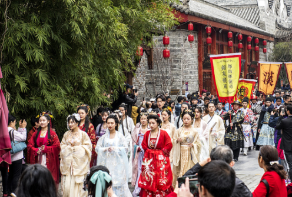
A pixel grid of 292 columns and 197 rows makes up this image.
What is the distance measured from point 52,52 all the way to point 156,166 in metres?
3.38

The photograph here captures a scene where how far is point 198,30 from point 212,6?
6918 millimetres

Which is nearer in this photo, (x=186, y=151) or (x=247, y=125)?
(x=186, y=151)

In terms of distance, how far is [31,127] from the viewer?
8359 mm

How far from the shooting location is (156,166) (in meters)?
6.88

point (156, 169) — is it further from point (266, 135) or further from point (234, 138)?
point (266, 135)

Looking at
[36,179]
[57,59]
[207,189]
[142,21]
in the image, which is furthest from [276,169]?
[142,21]

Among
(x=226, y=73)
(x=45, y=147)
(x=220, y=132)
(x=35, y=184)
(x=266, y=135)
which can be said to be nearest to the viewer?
(x=35, y=184)

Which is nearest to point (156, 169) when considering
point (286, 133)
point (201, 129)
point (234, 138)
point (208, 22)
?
point (201, 129)

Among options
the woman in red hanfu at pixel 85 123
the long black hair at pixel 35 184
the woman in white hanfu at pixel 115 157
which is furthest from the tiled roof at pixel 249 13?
the long black hair at pixel 35 184

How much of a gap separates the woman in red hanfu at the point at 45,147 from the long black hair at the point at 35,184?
435 cm

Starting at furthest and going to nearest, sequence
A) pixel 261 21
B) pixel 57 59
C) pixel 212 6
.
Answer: pixel 261 21, pixel 212 6, pixel 57 59

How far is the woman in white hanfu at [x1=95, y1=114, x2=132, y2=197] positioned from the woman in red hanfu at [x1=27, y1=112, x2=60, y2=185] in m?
0.84

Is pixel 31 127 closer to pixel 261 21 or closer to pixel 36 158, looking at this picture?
pixel 36 158

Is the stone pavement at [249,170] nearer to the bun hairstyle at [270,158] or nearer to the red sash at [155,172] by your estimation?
the red sash at [155,172]
